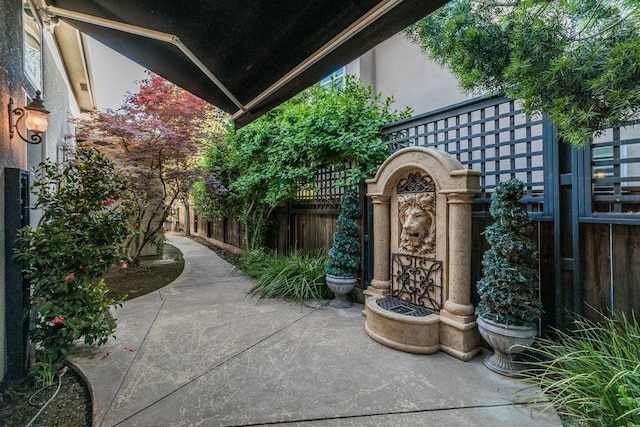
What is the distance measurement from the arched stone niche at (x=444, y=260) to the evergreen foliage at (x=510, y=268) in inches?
10.8

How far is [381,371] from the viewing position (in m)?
2.65

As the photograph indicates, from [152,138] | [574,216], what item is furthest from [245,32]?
[152,138]

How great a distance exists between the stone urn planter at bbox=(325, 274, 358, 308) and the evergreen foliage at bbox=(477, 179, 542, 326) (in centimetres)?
190

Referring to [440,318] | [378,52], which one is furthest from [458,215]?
[378,52]

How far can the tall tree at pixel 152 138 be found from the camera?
598cm

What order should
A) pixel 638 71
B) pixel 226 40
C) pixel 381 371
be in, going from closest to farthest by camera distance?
1. pixel 638 71
2. pixel 226 40
3. pixel 381 371

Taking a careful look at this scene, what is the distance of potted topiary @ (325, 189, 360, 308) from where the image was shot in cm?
432

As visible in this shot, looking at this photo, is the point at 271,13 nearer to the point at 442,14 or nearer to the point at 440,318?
the point at 442,14

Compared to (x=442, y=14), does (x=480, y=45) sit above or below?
below

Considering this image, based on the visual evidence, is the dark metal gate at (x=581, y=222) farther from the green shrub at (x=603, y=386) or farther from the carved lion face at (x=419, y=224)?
the carved lion face at (x=419, y=224)

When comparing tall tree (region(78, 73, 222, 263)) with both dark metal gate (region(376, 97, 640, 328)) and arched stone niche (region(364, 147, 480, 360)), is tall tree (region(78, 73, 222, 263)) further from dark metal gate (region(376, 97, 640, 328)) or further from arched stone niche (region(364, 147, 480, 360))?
dark metal gate (region(376, 97, 640, 328))

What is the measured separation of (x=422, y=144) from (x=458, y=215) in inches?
52.6

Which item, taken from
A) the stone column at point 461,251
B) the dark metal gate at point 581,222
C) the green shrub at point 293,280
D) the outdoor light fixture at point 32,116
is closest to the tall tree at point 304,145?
the green shrub at point 293,280

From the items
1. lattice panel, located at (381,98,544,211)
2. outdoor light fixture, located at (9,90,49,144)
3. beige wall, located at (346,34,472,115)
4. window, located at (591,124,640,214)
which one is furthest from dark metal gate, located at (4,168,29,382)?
beige wall, located at (346,34,472,115)
